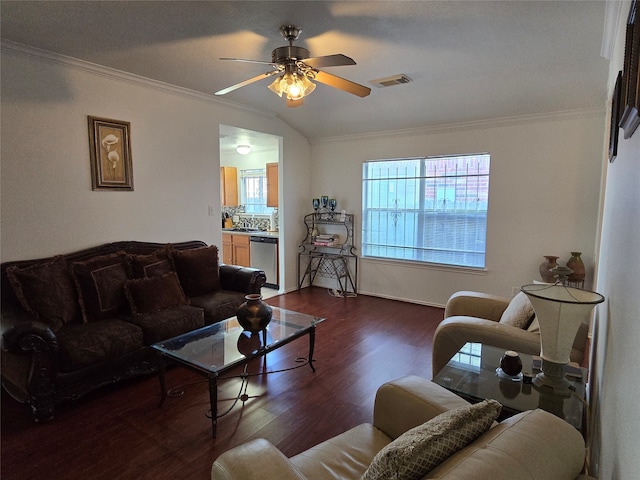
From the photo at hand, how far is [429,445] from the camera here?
0.92 m

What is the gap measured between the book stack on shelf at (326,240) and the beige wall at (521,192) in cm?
85

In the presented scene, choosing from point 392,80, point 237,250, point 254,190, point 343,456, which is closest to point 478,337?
point 343,456

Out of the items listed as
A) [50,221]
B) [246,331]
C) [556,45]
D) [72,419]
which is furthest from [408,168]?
[72,419]

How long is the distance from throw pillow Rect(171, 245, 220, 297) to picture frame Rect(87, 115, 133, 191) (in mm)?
815

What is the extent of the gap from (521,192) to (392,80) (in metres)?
1.97

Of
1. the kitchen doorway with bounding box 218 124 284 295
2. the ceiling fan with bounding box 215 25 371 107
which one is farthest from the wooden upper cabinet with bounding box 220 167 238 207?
the ceiling fan with bounding box 215 25 371 107

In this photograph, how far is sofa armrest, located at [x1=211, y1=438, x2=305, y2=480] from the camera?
1089 millimetres

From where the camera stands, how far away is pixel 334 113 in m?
4.66

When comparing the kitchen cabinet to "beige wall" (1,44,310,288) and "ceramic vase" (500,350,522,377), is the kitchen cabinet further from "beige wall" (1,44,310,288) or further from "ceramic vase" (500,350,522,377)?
"ceramic vase" (500,350,522,377)

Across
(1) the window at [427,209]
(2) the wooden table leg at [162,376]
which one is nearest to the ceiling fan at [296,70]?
(2) the wooden table leg at [162,376]

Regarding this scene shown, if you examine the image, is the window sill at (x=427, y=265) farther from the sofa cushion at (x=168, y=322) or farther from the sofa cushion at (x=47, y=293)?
the sofa cushion at (x=47, y=293)

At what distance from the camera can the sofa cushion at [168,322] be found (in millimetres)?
2812

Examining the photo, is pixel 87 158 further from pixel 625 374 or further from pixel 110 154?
pixel 625 374

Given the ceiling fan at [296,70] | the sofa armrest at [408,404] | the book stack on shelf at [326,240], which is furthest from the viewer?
the book stack on shelf at [326,240]
